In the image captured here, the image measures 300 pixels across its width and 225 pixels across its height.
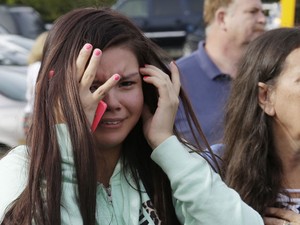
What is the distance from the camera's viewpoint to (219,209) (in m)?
1.94

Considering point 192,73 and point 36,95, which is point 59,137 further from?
point 192,73

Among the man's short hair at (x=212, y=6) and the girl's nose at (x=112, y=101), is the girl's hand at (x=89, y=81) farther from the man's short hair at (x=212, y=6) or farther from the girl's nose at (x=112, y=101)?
the man's short hair at (x=212, y=6)

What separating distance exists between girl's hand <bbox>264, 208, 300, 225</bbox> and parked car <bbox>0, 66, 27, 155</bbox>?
14.9 feet

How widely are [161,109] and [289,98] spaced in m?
0.60

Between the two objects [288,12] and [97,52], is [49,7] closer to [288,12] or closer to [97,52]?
[288,12]

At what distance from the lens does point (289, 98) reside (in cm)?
251

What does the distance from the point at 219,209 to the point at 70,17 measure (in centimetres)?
66

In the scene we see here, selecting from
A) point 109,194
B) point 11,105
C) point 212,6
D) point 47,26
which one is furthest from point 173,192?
point 47,26

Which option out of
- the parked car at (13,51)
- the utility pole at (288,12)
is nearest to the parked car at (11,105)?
the parked car at (13,51)

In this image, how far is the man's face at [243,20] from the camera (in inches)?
197

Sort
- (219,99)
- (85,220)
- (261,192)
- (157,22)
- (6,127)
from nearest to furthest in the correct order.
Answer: (85,220)
(261,192)
(219,99)
(6,127)
(157,22)

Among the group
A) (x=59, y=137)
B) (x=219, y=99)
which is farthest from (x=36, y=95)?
(x=219, y=99)

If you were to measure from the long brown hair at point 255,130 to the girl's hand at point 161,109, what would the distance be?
488 millimetres

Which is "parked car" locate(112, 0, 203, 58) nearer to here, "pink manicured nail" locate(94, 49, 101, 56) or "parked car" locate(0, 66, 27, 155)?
"parked car" locate(0, 66, 27, 155)
